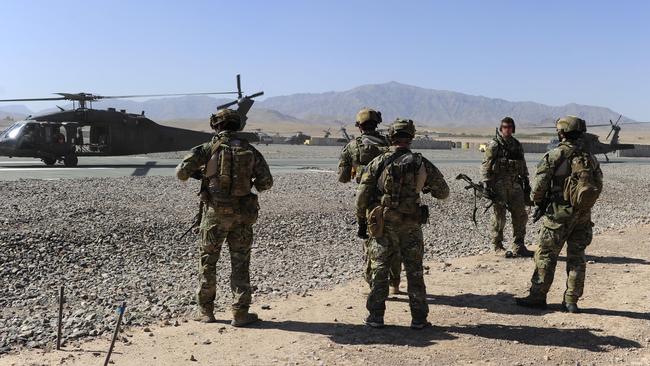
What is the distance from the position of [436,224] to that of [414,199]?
7387 millimetres

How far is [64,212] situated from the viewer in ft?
38.7

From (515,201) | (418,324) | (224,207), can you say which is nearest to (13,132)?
(515,201)

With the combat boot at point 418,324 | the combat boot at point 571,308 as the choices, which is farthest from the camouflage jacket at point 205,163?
the combat boot at point 571,308

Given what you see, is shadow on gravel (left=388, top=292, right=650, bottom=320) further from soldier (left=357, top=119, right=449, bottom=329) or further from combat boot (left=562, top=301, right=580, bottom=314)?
Result: soldier (left=357, top=119, right=449, bottom=329)

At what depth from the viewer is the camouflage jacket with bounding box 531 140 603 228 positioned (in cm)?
629

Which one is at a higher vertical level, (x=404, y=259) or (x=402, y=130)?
(x=402, y=130)

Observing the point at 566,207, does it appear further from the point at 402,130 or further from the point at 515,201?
the point at 515,201

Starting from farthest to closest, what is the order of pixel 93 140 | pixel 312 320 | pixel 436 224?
1. pixel 93 140
2. pixel 436 224
3. pixel 312 320

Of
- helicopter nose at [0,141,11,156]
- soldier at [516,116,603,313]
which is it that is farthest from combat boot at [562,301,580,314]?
helicopter nose at [0,141,11,156]

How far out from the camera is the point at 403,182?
5.75m

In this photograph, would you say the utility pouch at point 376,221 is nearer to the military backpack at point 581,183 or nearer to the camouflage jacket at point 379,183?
the camouflage jacket at point 379,183

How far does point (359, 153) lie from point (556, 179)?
6.66 feet

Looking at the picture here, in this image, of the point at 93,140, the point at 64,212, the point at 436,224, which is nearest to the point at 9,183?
the point at 64,212

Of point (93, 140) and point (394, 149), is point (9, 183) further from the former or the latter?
point (394, 149)
